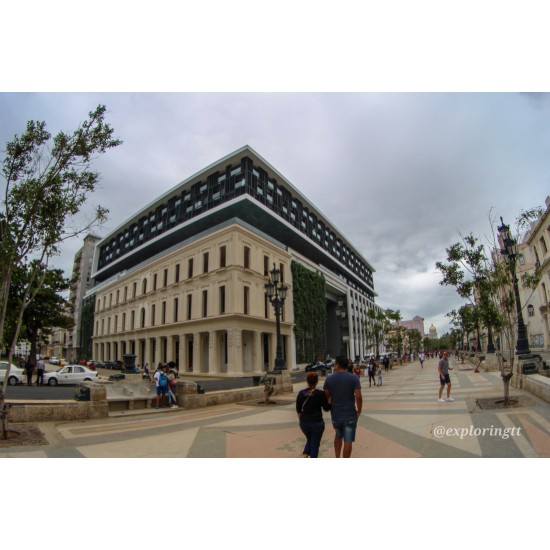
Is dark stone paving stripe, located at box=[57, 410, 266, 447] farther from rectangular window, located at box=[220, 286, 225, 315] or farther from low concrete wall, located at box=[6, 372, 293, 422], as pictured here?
rectangular window, located at box=[220, 286, 225, 315]

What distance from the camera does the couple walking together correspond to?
4.82 metres

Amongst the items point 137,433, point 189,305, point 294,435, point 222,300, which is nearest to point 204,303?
point 222,300

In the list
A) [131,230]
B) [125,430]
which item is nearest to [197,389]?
[125,430]

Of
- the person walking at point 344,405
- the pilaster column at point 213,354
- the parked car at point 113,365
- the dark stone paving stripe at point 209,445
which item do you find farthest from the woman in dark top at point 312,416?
the parked car at point 113,365

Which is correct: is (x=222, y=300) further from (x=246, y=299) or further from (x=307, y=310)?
(x=307, y=310)

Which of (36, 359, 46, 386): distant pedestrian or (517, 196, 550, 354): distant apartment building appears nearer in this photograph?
(36, 359, 46, 386): distant pedestrian

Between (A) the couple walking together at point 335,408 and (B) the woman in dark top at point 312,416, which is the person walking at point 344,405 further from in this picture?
(B) the woman in dark top at point 312,416

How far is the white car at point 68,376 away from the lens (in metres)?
23.8

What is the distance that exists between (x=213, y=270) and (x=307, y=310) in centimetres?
1460

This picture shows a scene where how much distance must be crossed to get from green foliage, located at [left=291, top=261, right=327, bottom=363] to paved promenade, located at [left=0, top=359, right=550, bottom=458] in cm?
3076

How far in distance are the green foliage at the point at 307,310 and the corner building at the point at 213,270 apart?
1.36 m

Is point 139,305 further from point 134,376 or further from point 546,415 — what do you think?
point 546,415

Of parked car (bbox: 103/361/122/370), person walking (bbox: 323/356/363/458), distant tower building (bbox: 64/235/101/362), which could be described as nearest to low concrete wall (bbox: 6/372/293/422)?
person walking (bbox: 323/356/363/458)

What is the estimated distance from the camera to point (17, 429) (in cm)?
769
